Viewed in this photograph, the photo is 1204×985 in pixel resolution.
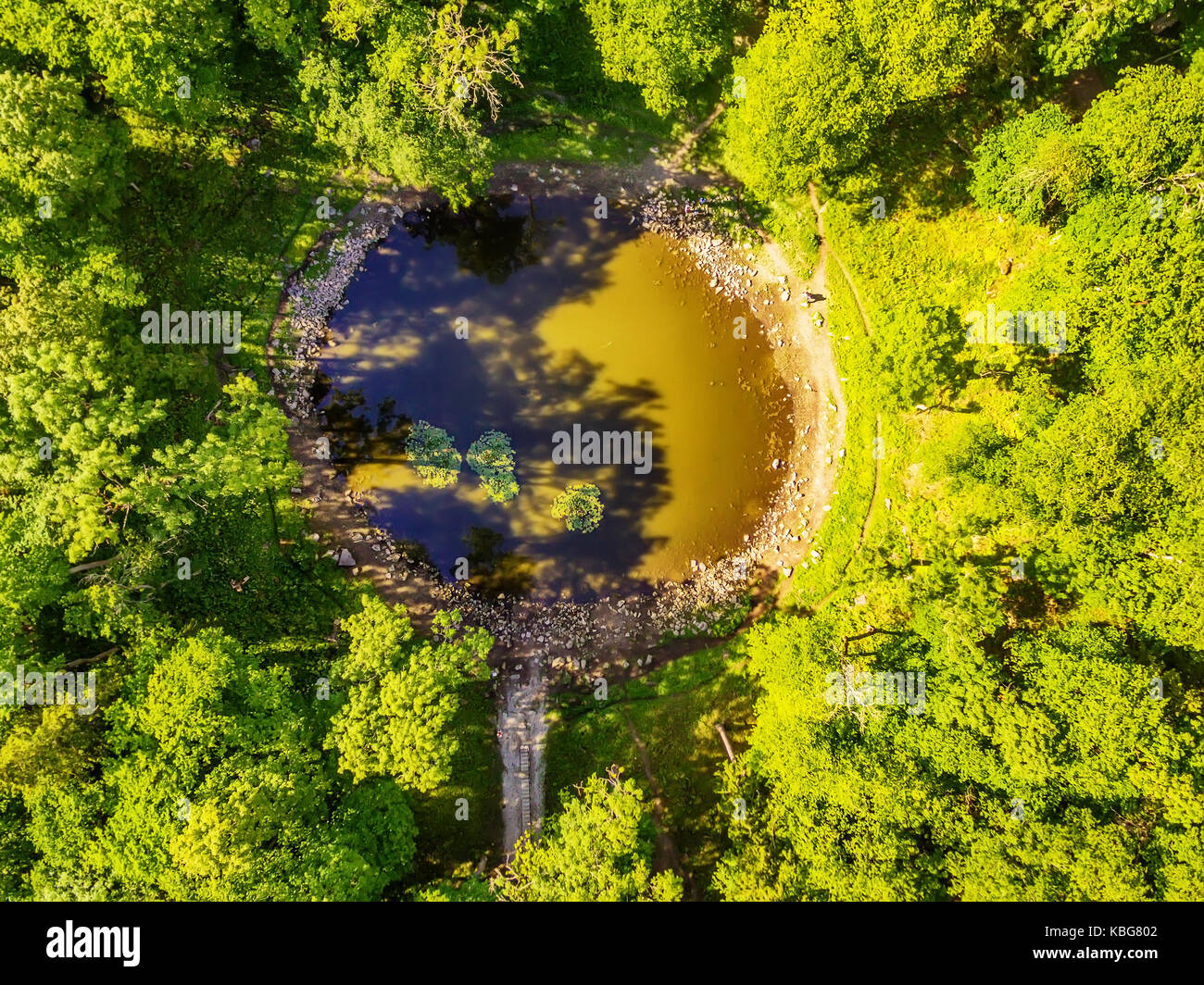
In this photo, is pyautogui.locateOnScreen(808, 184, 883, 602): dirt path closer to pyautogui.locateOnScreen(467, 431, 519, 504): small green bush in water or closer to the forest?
the forest

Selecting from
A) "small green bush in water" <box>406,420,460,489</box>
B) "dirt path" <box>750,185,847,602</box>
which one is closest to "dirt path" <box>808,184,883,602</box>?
"dirt path" <box>750,185,847,602</box>

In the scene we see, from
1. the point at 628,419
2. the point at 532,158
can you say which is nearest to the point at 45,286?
the point at 532,158

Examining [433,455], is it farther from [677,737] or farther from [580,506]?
[677,737]

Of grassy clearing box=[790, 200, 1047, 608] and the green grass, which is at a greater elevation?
grassy clearing box=[790, 200, 1047, 608]

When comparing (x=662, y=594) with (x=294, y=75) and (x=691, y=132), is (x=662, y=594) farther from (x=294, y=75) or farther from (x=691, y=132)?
(x=294, y=75)

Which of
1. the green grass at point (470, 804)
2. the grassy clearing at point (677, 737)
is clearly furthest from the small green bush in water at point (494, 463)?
the grassy clearing at point (677, 737)

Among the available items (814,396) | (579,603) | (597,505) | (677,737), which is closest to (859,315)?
(814,396)
